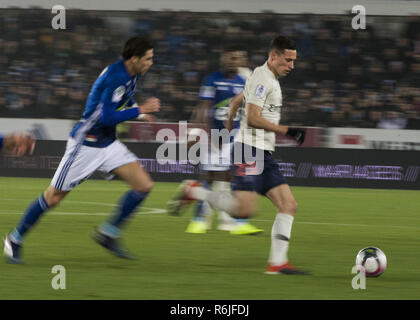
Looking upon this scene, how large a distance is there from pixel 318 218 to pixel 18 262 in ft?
19.0

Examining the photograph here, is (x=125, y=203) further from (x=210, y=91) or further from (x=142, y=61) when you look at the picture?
(x=210, y=91)

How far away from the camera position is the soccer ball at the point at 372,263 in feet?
23.3

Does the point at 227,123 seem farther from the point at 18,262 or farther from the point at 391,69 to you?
the point at 391,69

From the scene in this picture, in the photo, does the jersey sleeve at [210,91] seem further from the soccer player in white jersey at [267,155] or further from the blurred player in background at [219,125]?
the soccer player in white jersey at [267,155]

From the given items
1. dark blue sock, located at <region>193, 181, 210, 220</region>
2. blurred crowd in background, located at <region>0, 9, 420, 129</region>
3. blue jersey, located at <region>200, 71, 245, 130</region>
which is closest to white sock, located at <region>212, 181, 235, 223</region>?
dark blue sock, located at <region>193, 181, 210, 220</region>

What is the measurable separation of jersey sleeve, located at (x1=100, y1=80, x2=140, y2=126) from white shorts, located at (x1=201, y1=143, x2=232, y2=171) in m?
3.06

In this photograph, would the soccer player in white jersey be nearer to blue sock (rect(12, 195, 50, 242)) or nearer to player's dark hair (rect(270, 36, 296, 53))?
player's dark hair (rect(270, 36, 296, 53))

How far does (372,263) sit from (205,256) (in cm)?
180

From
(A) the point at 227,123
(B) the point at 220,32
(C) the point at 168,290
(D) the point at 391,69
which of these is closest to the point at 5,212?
(A) the point at 227,123

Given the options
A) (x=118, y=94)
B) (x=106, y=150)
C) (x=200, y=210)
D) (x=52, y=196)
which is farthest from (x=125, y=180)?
Answer: (x=200, y=210)

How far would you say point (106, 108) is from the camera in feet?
24.7

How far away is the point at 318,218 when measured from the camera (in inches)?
489

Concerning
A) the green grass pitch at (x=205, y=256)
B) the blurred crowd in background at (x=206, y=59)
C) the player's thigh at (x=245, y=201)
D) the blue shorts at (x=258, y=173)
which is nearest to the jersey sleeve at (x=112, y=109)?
the blue shorts at (x=258, y=173)

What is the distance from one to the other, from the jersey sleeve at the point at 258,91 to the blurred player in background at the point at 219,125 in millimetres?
2942
